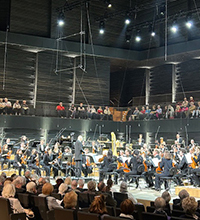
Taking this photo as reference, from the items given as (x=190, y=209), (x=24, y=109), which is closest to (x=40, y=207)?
(x=190, y=209)

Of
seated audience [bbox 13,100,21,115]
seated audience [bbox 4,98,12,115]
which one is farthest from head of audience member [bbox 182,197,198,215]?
seated audience [bbox 13,100,21,115]

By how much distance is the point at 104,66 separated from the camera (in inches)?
988

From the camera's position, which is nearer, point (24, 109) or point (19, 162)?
point (19, 162)

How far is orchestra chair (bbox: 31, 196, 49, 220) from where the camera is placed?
5508mm

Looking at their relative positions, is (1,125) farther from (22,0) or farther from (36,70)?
(22,0)

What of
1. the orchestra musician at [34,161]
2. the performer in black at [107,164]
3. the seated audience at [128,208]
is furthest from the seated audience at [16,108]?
the seated audience at [128,208]

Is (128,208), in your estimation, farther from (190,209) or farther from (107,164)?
(107,164)

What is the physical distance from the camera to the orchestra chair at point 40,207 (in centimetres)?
551

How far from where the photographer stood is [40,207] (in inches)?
221

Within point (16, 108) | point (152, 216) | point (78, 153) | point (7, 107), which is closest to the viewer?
point (152, 216)

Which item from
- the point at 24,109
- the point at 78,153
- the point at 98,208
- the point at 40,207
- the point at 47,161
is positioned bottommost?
Answer: the point at 40,207

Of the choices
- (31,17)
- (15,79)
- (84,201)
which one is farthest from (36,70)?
Answer: (84,201)

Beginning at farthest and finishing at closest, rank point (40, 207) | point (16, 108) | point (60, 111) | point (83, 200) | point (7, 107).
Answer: point (60, 111) < point (16, 108) < point (7, 107) < point (83, 200) < point (40, 207)

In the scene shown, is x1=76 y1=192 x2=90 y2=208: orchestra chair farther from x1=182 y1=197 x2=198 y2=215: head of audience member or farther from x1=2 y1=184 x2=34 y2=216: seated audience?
x1=182 y1=197 x2=198 y2=215: head of audience member
